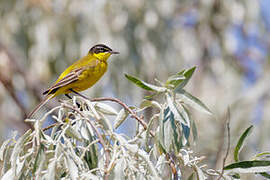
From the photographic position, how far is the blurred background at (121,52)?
632 cm

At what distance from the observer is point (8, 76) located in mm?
6805

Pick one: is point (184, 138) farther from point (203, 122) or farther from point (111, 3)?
point (203, 122)

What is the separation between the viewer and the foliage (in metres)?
1.78

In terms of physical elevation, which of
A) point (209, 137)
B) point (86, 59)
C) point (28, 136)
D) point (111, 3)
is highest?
point (111, 3)

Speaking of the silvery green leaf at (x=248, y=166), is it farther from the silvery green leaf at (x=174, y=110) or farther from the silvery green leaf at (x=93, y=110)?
the silvery green leaf at (x=93, y=110)

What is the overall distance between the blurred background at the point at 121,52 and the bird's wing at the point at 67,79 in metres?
2.33

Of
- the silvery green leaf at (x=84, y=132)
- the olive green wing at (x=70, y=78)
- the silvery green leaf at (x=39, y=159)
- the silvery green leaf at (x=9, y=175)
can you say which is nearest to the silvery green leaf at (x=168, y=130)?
the silvery green leaf at (x=84, y=132)

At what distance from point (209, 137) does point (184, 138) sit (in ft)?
16.9

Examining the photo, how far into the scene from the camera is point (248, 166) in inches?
76.4

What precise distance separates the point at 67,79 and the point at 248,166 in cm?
188

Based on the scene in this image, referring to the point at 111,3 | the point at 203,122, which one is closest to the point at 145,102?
the point at 111,3

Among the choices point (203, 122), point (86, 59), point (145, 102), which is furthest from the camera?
point (203, 122)

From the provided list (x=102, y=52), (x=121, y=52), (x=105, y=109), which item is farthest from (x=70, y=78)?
(x=121, y=52)

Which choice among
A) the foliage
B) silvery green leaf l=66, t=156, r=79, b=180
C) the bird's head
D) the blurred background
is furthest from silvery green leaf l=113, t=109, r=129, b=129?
the blurred background
